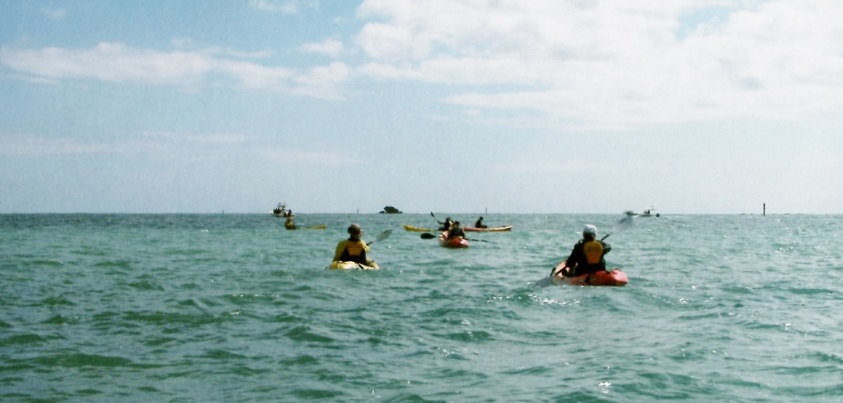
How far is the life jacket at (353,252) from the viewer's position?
67.4 ft

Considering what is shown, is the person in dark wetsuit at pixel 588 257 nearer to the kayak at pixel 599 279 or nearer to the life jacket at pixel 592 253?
the life jacket at pixel 592 253

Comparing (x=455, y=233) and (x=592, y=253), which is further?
(x=455, y=233)

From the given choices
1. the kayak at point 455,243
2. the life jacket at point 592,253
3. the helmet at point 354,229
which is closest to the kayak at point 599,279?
the life jacket at point 592,253

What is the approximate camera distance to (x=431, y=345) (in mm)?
10273

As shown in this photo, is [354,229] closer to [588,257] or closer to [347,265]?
[347,265]

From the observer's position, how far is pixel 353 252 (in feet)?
67.5

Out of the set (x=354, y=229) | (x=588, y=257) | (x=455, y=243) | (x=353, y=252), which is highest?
(x=354, y=229)

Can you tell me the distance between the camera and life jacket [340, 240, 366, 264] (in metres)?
20.5

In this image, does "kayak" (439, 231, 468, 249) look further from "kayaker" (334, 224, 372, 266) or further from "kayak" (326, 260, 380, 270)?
"kayaker" (334, 224, 372, 266)

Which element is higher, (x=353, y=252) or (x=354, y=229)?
(x=354, y=229)

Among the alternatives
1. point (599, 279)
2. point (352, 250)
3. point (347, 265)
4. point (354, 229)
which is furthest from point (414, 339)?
point (352, 250)

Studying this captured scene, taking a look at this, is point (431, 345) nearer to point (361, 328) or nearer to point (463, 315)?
point (361, 328)

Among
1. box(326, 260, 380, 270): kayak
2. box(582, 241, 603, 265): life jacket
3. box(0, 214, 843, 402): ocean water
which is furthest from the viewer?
box(326, 260, 380, 270): kayak

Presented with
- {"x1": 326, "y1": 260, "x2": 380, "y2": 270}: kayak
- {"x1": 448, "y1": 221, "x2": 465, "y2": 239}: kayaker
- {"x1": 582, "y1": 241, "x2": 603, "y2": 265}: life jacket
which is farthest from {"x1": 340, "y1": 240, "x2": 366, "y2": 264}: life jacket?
{"x1": 448, "y1": 221, "x2": 465, "y2": 239}: kayaker
